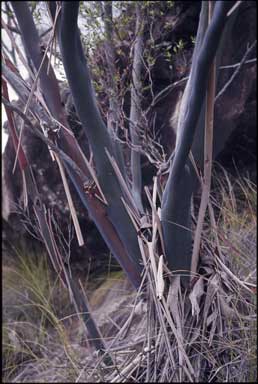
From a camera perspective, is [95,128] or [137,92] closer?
[95,128]

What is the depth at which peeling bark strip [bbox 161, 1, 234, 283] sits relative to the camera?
1566 millimetres

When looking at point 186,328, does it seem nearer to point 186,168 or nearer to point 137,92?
point 186,168

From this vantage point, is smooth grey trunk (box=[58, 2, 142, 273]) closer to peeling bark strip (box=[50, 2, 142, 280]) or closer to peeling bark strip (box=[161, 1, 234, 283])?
peeling bark strip (box=[50, 2, 142, 280])

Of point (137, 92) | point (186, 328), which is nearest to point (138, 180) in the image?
point (137, 92)

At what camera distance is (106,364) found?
2266 mm

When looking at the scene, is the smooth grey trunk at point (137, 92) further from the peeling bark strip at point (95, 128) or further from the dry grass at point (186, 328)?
the dry grass at point (186, 328)

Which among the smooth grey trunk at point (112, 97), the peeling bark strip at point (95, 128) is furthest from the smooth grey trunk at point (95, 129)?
the smooth grey trunk at point (112, 97)

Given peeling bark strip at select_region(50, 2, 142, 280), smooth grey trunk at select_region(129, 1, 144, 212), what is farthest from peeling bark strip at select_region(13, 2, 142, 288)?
smooth grey trunk at select_region(129, 1, 144, 212)

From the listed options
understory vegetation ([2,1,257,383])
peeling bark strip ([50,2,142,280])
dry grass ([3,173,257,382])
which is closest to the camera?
peeling bark strip ([50,2,142,280])

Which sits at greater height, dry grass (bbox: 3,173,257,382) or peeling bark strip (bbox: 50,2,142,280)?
peeling bark strip (bbox: 50,2,142,280)

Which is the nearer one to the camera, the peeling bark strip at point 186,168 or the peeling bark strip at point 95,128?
the peeling bark strip at point 186,168

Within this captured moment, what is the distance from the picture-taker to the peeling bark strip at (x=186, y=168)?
1.57m

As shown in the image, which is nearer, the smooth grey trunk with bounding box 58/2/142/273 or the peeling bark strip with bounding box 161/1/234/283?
the peeling bark strip with bounding box 161/1/234/283

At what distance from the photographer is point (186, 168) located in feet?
6.60
